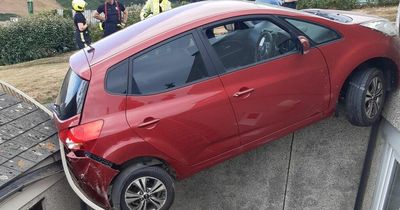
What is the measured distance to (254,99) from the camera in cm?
430

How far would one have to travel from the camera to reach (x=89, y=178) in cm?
401

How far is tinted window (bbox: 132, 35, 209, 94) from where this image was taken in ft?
13.2

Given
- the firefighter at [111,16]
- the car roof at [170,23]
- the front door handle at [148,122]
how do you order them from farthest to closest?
the firefighter at [111,16] → the car roof at [170,23] → the front door handle at [148,122]

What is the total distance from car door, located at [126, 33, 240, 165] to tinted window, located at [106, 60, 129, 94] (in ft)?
0.20

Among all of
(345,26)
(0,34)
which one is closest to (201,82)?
(345,26)

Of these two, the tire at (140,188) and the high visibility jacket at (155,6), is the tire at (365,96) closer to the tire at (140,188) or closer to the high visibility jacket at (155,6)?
the tire at (140,188)

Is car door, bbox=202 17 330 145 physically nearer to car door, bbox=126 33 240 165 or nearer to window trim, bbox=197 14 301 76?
window trim, bbox=197 14 301 76

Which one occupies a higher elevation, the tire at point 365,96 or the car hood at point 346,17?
the car hood at point 346,17

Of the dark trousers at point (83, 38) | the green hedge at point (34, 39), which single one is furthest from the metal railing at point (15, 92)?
the green hedge at point (34, 39)

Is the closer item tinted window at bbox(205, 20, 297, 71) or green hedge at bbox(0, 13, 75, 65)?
tinted window at bbox(205, 20, 297, 71)

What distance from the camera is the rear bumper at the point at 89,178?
393cm

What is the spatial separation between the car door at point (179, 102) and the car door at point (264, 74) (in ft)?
0.49

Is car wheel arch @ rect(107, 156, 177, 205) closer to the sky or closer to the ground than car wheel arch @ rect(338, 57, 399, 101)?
closer to the ground

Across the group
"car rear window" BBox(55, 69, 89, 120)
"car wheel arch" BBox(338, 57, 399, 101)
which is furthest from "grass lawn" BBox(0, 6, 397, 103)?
"car wheel arch" BBox(338, 57, 399, 101)
